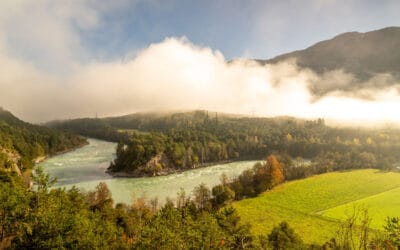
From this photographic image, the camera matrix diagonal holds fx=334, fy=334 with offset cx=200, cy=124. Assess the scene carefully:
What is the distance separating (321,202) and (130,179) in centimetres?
5829

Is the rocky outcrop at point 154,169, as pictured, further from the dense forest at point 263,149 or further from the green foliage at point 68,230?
the green foliage at point 68,230

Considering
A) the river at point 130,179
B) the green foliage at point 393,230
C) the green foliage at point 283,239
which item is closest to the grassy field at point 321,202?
the green foliage at point 283,239

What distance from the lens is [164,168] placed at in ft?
388

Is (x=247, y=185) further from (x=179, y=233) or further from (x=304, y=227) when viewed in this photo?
(x=179, y=233)

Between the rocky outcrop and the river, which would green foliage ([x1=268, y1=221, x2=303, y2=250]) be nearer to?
the river

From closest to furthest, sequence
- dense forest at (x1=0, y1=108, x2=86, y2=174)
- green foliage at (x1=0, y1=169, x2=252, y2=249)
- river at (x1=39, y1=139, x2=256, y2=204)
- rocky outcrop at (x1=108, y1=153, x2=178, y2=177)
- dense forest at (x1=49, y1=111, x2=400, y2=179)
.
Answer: green foliage at (x1=0, y1=169, x2=252, y2=249) < river at (x1=39, y1=139, x2=256, y2=204) < dense forest at (x1=0, y1=108, x2=86, y2=174) < rocky outcrop at (x1=108, y1=153, x2=178, y2=177) < dense forest at (x1=49, y1=111, x2=400, y2=179)

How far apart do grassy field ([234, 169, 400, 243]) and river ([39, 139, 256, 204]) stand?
21.3 m

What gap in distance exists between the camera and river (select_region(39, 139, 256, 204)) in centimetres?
8481

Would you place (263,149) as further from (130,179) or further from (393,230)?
(393,230)

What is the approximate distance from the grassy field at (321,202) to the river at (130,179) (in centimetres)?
2131

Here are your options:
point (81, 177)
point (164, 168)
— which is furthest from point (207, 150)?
point (81, 177)

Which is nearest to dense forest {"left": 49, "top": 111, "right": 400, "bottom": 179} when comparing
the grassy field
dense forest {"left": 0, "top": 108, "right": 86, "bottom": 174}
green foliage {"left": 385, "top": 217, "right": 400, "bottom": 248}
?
the grassy field

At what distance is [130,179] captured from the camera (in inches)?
4181

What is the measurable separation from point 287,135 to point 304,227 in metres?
116
